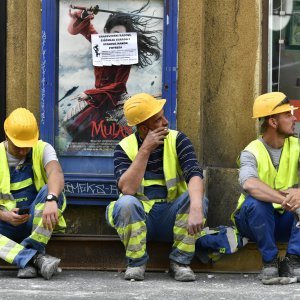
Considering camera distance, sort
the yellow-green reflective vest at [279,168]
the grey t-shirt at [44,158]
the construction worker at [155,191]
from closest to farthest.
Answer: the construction worker at [155,191] → the yellow-green reflective vest at [279,168] → the grey t-shirt at [44,158]

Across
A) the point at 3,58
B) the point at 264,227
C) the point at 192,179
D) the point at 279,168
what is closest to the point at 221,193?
the point at 279,168

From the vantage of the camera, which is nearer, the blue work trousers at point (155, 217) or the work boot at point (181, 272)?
the blue work trousers at point (155, 217)

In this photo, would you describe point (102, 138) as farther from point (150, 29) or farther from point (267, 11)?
point (267, 11)

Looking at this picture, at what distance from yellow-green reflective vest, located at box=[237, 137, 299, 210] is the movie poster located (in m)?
1.10

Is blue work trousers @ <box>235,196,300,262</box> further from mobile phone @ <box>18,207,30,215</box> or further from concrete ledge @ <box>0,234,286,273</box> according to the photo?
mobile phone @ <box>18,207,30,215</box>

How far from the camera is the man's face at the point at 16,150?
21.0 feet

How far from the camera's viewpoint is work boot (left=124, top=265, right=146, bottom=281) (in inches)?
242

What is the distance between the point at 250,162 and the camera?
20.5ft

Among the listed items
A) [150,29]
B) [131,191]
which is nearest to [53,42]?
[150,29]

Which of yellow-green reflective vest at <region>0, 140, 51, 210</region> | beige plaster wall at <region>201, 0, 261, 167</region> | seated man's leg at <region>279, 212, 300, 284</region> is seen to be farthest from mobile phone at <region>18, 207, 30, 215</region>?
seated man's leg at <region>279, 212, 300, 284</region>

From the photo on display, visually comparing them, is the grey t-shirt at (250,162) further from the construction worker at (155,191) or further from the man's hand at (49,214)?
the man's hand at (49,214)

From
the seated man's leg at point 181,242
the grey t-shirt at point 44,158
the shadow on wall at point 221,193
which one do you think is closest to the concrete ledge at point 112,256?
the seated man's leg at point 181,242

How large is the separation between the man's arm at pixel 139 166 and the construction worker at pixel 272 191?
0.64 m

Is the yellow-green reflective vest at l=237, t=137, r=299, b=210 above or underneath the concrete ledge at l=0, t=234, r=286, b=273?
above
